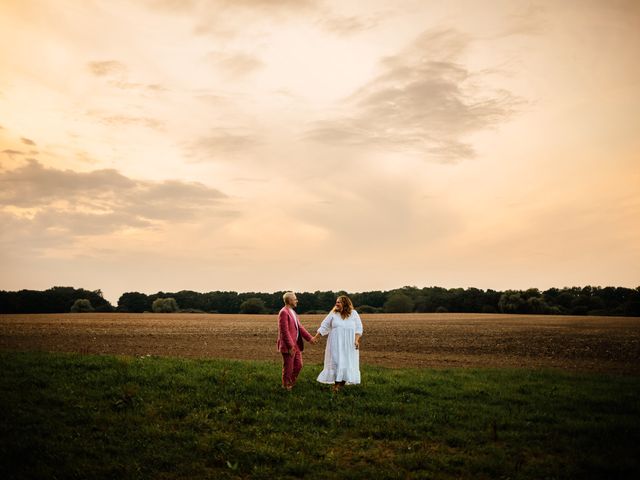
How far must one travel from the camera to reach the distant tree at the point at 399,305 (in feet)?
408

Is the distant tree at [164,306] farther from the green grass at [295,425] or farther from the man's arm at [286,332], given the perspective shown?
the man's arm at [286,332]

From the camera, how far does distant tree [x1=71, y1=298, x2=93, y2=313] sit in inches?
4313

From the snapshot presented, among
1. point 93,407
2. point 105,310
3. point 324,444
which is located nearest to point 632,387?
point 324,444

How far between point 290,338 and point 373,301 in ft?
459

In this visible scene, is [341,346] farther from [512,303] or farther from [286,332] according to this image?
[512,303]

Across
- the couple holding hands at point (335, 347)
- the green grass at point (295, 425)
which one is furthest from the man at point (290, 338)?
the green grass at point (295, 425)

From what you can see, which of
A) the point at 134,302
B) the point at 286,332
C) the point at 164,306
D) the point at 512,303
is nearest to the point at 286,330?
the point at 286,332

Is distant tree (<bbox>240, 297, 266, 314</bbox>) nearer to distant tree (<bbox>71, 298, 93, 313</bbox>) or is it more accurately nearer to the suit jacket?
distant tree (<bbox>71, 298, 93, 313</bbox>)

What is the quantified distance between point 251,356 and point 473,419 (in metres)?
15.2

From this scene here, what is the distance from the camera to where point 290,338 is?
1218 cm

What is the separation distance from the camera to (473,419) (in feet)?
34.9

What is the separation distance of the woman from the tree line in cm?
10488

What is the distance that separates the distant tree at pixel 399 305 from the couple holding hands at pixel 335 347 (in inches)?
4509

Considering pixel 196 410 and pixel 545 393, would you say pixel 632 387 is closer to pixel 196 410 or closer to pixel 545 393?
pixel 545 393
